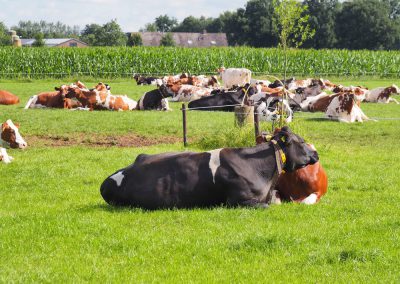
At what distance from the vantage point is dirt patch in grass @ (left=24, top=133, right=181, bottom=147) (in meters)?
14.9

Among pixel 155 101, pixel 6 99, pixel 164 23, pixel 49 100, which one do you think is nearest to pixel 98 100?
pixel 49 100

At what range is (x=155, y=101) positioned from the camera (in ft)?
75.7

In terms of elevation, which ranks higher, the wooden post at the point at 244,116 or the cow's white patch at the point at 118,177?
the cow's white patch at the point at 118,177

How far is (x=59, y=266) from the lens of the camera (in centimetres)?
582

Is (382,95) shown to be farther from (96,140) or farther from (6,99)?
(6,99)

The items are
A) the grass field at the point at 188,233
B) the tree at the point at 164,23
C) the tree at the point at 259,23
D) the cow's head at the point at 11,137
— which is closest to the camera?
the grass field at the point at 188,233

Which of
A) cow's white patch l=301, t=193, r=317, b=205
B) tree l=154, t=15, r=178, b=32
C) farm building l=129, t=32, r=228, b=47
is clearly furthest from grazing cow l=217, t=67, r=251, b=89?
tree l=154, t=15, r=178, b=32

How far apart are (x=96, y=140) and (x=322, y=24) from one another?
8198 cm

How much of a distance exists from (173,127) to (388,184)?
8790mm

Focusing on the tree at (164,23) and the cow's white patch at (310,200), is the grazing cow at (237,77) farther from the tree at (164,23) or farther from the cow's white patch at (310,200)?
the tree at (164,23)

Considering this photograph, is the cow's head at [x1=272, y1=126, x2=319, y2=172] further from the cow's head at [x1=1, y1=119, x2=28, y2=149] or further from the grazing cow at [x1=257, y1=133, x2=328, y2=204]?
the cow's head at [x1=1, y1=119, x2=28, y2=149]

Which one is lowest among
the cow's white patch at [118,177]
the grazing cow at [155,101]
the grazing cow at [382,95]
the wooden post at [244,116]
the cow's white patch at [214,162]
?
the grazing cow at [382,95]

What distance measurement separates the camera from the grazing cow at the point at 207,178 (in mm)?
7973

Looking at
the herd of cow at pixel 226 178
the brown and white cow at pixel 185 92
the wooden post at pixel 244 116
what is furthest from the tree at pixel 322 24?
the herd of cow at pixel 226 178
